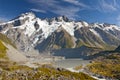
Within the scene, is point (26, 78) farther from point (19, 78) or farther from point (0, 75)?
point (0, 75)

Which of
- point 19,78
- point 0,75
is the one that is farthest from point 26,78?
point 0,75
